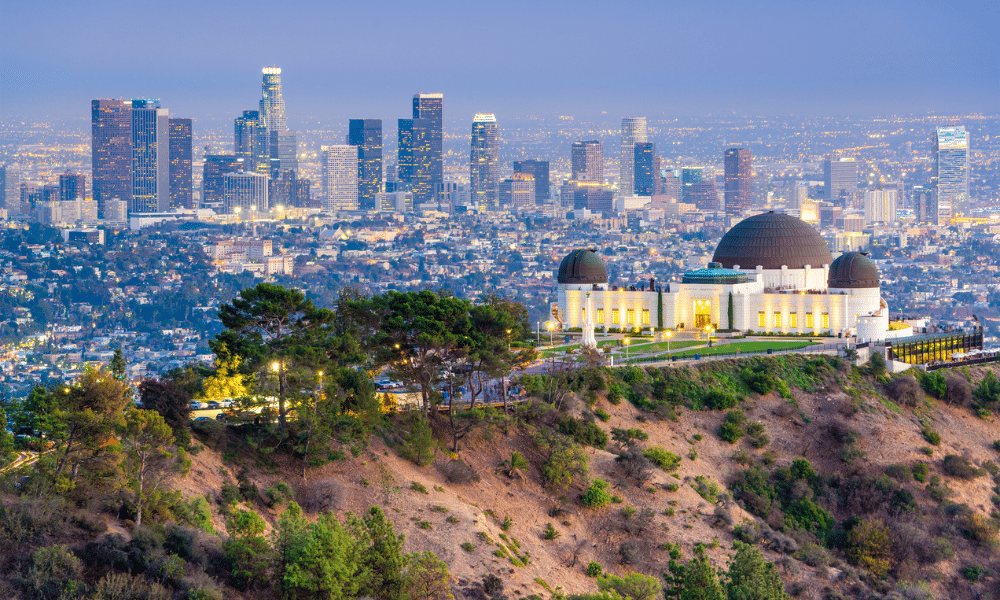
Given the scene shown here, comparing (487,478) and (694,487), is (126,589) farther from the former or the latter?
(694,487)

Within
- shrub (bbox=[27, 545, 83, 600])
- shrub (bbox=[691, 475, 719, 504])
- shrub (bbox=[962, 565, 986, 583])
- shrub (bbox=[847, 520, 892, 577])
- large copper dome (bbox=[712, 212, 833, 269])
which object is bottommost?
shrub (bbox=[962, 565, 986, 583])

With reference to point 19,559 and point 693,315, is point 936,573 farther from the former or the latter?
point 19,559

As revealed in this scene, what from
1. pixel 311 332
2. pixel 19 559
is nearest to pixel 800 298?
pixel 311 332

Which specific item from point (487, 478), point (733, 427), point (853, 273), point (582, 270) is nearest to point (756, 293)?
point (853, 273)

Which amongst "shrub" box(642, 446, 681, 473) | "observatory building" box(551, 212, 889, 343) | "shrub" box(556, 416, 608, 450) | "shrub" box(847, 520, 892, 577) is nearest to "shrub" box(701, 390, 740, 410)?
"shrub" box(642, 446, 681, 473)

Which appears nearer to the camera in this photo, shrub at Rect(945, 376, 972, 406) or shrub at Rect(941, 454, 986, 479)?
shrub at Rect(941, 454, 986, 479)

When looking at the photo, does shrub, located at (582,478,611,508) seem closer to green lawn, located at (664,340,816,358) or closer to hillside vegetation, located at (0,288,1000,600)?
hillside vegetation, located at (0,288,1000,600)

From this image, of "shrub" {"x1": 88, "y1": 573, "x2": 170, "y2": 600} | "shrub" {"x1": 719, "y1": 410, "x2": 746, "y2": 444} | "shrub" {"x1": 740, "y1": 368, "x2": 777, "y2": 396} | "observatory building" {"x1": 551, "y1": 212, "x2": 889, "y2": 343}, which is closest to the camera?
"shrub" {"x1": 88, "y1": 573, "x2": 170, "y2": 600}
